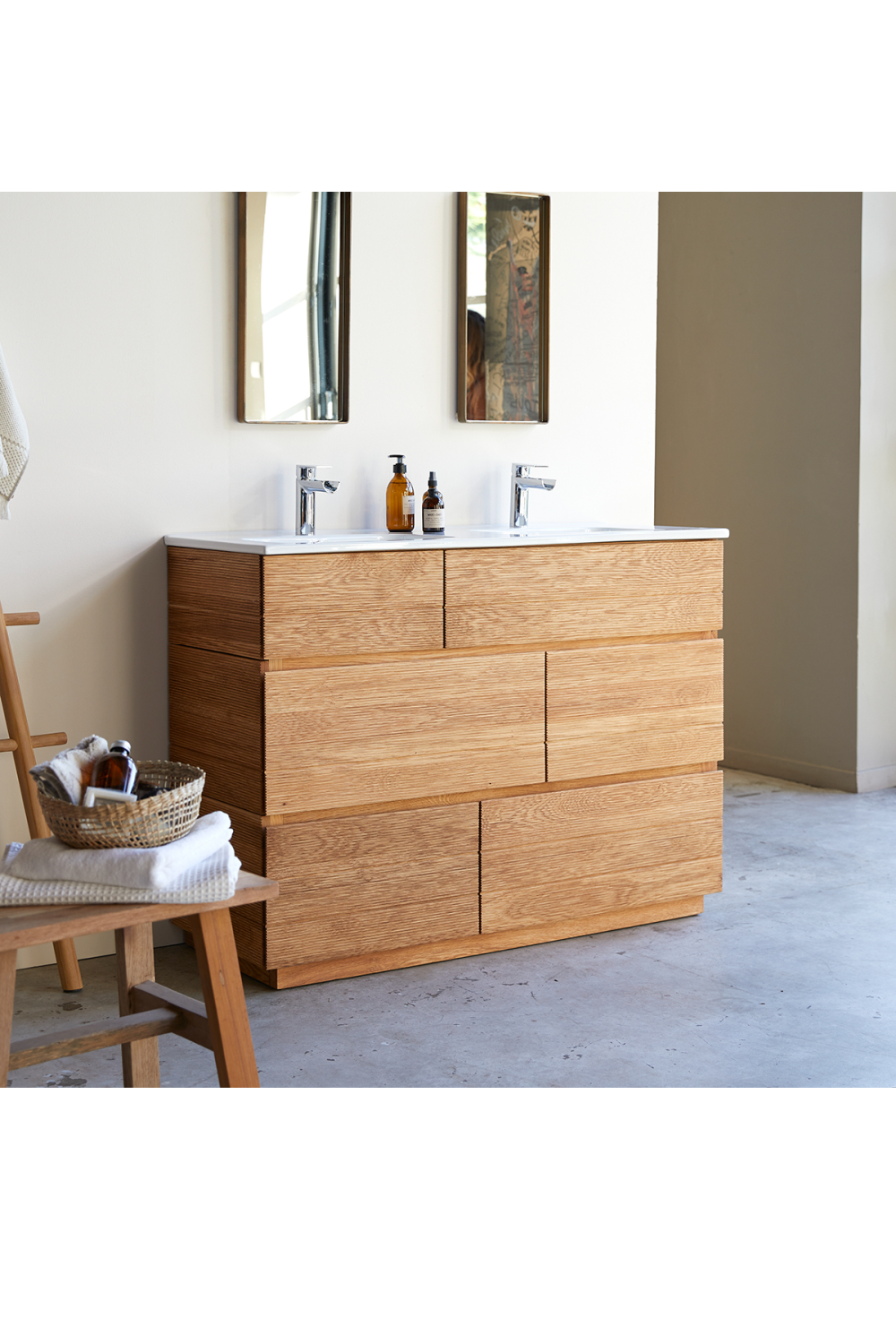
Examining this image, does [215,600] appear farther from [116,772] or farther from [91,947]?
[116,772]

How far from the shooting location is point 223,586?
2883 mm

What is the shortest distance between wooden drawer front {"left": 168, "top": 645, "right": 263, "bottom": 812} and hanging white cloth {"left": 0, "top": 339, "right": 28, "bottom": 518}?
532 millimetres

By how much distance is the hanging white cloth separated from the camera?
9.15ft

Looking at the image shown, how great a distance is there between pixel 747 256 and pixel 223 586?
3.15 meters

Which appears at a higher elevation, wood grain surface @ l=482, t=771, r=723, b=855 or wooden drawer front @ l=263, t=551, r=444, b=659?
wooden drawer front @ l=263, t=551, r=444, b=659

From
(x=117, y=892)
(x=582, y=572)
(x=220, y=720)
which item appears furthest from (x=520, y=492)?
(x=117, y=892)

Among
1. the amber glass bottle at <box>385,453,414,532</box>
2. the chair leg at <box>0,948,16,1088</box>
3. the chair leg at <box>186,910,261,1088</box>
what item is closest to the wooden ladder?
the amber glass bottle at <box>385,453,414,532</box>

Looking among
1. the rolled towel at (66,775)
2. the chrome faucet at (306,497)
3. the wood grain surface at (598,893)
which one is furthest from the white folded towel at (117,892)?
the chrome faucet at (306,497)

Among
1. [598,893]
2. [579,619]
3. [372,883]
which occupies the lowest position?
[598,893]

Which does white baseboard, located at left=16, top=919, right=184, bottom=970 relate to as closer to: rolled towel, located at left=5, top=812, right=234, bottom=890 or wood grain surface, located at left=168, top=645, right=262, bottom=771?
wood grain surface, located at left=168, top=645, right=262, bottom=771

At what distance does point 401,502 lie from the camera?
10.7 feet

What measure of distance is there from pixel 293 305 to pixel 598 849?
58.7 inches

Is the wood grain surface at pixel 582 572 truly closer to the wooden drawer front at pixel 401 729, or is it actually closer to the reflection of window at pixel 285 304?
the wooden drawer front at pixel 401 729
